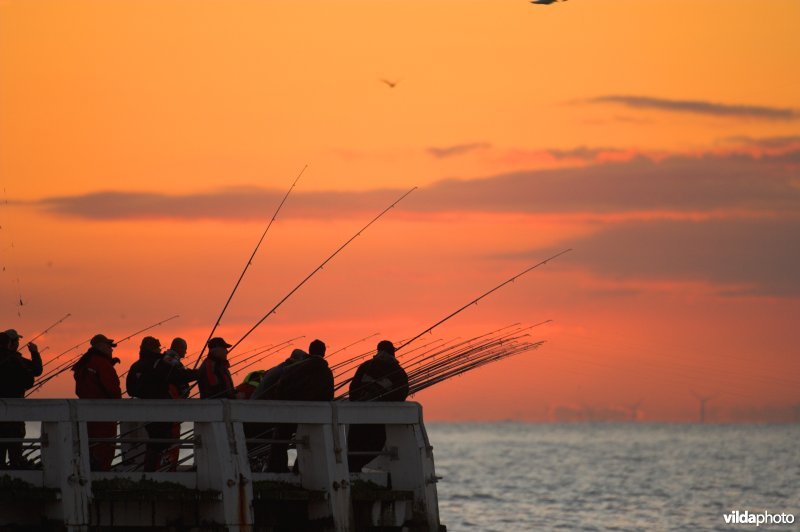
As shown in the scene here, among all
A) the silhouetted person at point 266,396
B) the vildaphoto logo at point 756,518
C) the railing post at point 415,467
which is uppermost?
the silhouetted person at point 266,396

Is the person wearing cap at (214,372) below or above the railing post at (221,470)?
above

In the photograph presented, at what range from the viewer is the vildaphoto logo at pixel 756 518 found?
133 ft

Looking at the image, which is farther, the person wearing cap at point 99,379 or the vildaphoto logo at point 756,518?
the vildaphoto logo at point 756,518

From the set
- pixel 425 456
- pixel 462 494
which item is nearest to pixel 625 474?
pixel 462 494

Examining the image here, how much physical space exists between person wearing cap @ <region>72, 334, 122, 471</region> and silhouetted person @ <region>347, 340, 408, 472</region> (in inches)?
79.7

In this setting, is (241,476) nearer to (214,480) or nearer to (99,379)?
(214,480)

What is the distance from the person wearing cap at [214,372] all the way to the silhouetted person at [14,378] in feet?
4.81

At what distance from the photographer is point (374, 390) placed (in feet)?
48.6

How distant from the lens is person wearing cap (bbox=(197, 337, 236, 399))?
14.6 meters

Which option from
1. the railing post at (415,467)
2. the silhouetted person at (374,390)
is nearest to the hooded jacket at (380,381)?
the silhouetted person at (374,390)

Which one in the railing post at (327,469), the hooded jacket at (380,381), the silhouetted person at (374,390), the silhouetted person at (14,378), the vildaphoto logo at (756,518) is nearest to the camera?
the railing post at (327,469)

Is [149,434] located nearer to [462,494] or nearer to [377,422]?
[377,422]

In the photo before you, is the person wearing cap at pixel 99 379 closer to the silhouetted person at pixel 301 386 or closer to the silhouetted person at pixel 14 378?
the silhouetted person at pixel 14 378

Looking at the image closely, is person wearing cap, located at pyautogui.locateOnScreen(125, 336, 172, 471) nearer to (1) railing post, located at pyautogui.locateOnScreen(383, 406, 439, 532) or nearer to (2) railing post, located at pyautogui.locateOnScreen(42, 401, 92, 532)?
(2) railing post, located at pyautogui.locateOnScreen(42, 401, 92, 532)
